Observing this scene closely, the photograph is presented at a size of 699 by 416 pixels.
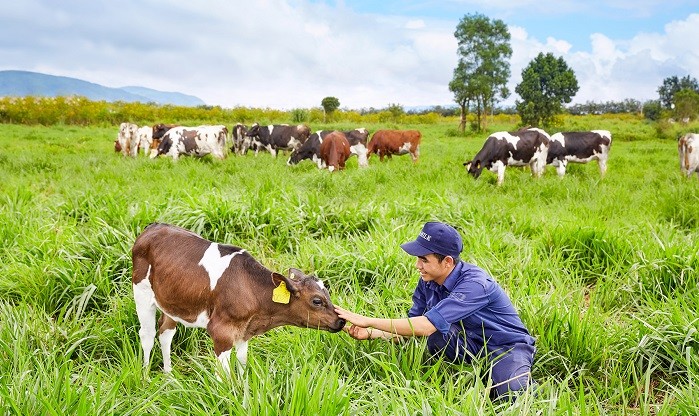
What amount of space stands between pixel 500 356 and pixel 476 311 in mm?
299

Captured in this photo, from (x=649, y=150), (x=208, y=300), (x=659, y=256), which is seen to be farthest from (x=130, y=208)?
(x=649, y=150)

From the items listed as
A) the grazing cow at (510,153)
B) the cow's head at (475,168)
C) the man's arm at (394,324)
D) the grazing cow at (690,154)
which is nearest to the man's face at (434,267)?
the man's arm at (394,324)

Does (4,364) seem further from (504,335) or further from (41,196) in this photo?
(41,196)

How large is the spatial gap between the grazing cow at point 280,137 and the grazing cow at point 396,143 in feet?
10.1

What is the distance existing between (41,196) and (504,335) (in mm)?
6596

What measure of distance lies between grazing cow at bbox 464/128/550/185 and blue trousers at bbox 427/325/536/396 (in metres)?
7.57

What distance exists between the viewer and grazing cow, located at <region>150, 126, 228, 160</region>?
15.2m

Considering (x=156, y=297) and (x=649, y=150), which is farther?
(x=649, y=150)

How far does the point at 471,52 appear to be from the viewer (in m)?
38.4

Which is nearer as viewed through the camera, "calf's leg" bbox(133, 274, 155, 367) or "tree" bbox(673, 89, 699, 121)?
"calf's leg" bbox(133, 274, 155, 367)

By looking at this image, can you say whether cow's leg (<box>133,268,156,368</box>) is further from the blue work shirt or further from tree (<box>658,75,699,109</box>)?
tree (<box>658,75,699,109</box>)

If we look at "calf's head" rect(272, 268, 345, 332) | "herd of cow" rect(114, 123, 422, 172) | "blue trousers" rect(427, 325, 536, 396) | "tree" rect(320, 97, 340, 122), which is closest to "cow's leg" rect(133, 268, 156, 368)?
"calf's head" rect(272, 268, 345, 332)

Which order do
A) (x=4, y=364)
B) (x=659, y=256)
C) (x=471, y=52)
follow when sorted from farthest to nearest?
(x=471, y=52), (x=659, y=256), (x=4, y=364)

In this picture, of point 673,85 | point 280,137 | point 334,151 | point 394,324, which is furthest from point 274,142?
point 673,85
